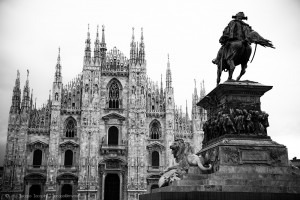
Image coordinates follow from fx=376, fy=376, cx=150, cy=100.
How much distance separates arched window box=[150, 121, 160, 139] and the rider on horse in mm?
32034

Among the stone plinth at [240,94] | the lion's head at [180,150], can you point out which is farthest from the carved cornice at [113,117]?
the stone plinth at [240,94]

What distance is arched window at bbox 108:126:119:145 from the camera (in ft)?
139

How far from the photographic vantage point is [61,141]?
4094cm

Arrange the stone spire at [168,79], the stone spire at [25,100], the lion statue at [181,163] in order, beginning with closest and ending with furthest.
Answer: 1. the lion statue at [181,163]
2. the stone spire at [25,100]
3. the stone spire at [168,79]

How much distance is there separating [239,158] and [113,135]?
3336cm

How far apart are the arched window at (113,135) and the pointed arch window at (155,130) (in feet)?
13.1

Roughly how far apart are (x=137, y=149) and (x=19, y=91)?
14962 mm

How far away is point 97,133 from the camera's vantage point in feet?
136

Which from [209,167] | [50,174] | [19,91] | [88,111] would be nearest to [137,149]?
[88,111]

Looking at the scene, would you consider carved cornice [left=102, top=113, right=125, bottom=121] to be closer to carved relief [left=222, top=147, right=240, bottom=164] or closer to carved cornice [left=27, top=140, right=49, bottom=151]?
carved cornice [left=27, top=140, right=49, bottom=151]

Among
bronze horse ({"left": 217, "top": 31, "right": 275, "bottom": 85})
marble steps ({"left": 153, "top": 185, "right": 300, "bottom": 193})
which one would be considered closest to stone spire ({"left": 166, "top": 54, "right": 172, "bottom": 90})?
bronze horse ({"left": 217, "top": 31, "right": 275, "bottom": 85})

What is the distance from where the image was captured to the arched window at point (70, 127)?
137ft

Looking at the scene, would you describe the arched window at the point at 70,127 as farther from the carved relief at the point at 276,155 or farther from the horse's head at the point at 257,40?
the carved relief at the point at 276,155

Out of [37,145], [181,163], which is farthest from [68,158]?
[181,163]
